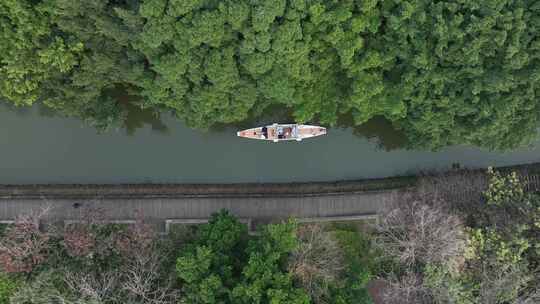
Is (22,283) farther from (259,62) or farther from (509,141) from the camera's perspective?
(509,141)

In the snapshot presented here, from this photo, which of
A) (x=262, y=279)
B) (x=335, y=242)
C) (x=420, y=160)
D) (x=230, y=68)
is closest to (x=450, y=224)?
(x=335, y=242)

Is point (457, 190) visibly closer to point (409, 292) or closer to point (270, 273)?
point (409, 292)

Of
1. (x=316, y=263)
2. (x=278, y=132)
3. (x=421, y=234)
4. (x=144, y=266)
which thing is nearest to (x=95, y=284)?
(x=144, y=266)

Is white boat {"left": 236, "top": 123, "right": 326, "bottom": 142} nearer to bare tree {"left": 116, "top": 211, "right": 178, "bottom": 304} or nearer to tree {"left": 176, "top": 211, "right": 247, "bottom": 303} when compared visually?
tree {"left": 176, "top": 211, "right": 247, "bottom": 303}

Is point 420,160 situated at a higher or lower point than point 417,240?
higher

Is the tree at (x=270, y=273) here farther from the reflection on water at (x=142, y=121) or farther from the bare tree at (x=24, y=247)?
the reflection on water at (x=142, y=121)

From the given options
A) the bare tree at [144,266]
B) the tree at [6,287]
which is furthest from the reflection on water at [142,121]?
the tree at [6,287]
